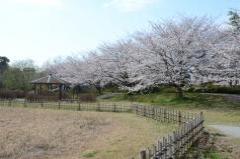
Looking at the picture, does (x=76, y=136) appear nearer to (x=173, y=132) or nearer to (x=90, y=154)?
(x=90, y=154)

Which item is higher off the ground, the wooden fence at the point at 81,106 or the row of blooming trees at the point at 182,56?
the row of blooming trees at the point at 182,56

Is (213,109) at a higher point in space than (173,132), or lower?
higher

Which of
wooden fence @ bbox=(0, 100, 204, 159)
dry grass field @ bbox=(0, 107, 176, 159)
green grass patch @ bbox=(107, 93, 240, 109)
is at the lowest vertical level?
dry grass field @ bbox=(0, 107, 176, 159)

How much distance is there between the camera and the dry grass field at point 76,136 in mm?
19344

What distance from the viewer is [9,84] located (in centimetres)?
6612

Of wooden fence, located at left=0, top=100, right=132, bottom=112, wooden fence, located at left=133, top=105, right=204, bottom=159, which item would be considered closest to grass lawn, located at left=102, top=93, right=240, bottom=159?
wooden fence, located at left=133, top=105, right=204, bottom=159

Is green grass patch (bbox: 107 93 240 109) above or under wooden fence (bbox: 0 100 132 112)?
above

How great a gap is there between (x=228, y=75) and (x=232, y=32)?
385cm

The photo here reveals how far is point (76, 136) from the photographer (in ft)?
80.0

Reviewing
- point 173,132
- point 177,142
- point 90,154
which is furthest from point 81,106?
point 177,142

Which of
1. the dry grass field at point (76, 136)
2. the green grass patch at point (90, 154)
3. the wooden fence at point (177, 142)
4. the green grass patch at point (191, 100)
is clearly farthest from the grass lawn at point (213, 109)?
the green grass patch at point (90, 154)

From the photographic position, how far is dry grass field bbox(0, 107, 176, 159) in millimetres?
19344

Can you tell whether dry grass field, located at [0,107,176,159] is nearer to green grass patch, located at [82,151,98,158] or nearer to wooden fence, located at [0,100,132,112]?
green grass patch, located at [82,151,98,158]

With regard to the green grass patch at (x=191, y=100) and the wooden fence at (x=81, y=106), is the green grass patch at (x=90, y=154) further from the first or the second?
the green grass patch at (x=191, y=100)
